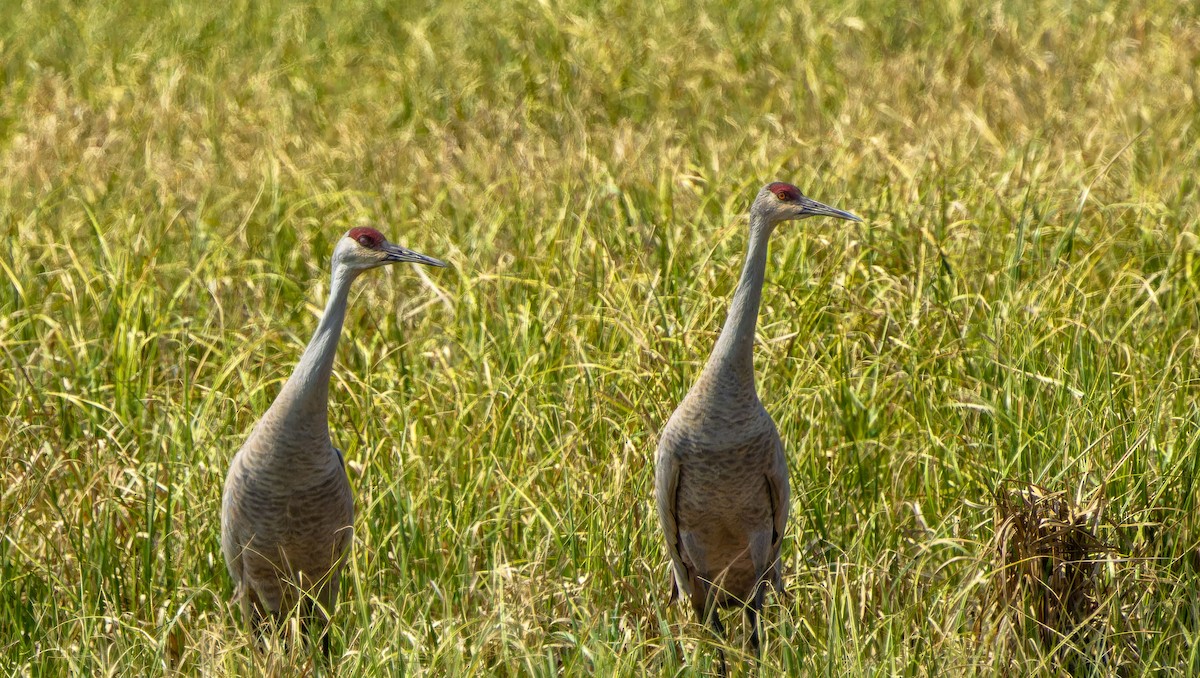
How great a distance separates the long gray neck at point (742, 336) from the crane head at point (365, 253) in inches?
29.1

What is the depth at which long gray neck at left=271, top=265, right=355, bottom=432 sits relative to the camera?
3611 mm

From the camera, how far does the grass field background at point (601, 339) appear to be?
3902 mm

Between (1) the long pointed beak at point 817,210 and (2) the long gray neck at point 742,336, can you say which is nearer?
(2) the long gray neck at point 742,336

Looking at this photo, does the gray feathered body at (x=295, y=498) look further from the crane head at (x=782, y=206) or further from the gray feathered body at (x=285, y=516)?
the crane head at (x=782, y=206)

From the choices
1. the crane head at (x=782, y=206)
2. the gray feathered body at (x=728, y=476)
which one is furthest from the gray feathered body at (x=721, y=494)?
the crane head at (x=782, y=206)

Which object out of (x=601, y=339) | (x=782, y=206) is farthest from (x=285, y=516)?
(x=601, y=339)

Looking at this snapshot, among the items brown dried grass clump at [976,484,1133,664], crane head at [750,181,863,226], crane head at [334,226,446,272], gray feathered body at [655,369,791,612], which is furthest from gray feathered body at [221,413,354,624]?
brown dried grass clump at [976,484,1133,664]

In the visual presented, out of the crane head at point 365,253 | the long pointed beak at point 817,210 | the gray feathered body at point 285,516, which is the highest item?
the crane head at point 365,253

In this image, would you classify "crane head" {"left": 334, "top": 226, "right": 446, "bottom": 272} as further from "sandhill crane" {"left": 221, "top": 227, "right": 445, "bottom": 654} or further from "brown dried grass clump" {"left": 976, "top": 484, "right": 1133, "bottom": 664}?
"brown dried grass clump" {"left": 976, "top": 484, "right": 1133, "bottom": 664}

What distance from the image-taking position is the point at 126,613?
4086mm

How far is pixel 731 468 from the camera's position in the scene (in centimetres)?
380

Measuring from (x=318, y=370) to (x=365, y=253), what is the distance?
0.31 meters

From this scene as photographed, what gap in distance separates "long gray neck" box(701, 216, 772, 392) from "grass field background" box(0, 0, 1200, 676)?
0.59 metres

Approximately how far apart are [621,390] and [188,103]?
5.01 meters
